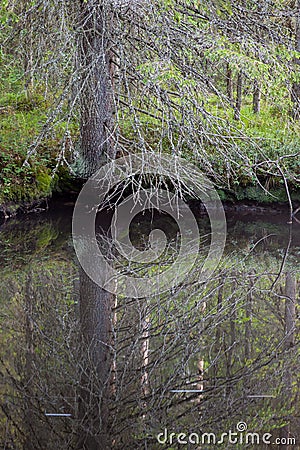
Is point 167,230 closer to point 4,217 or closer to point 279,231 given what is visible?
point 279,231

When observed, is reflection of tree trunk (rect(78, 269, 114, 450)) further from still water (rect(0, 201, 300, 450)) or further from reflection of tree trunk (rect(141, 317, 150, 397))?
reflection of tree trunk (rect(141, 317, 150, 397))

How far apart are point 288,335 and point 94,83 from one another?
4.28 metres

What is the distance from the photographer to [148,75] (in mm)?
5715

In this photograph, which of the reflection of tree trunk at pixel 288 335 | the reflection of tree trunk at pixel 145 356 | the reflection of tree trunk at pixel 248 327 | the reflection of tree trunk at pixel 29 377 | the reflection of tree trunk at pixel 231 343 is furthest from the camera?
the reflection of tree trunk at pixel 248 327

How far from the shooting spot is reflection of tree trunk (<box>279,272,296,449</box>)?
2.49 m

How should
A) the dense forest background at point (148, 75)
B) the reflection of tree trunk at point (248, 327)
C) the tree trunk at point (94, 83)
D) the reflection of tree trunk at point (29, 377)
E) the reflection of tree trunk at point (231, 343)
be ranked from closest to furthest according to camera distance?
1. the reflection of tree trunk at point (29, 377)
2. the reflection of tree trunk at point (231, 343)
3. the reflection of tree trunk at point (248, 327)
4. the dense forest background at point (148, 75)
5. the tree trunk at point (94, 83)

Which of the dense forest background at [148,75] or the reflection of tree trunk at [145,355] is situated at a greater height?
the dense forest background at [148,75]

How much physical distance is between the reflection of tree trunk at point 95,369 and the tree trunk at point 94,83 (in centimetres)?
246

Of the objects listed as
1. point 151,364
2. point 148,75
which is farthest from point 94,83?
point 151,364

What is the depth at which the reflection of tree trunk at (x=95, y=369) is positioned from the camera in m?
2.27

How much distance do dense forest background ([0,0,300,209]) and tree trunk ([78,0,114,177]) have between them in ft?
0.09

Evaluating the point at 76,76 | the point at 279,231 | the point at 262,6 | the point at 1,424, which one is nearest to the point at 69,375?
the point at 1,424

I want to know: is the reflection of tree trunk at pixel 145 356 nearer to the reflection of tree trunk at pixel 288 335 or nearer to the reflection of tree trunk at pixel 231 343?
the reflection of tree trunk at pixel 231 343

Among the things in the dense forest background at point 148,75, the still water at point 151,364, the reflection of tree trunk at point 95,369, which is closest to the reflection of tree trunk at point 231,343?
the still water at point 151,364
